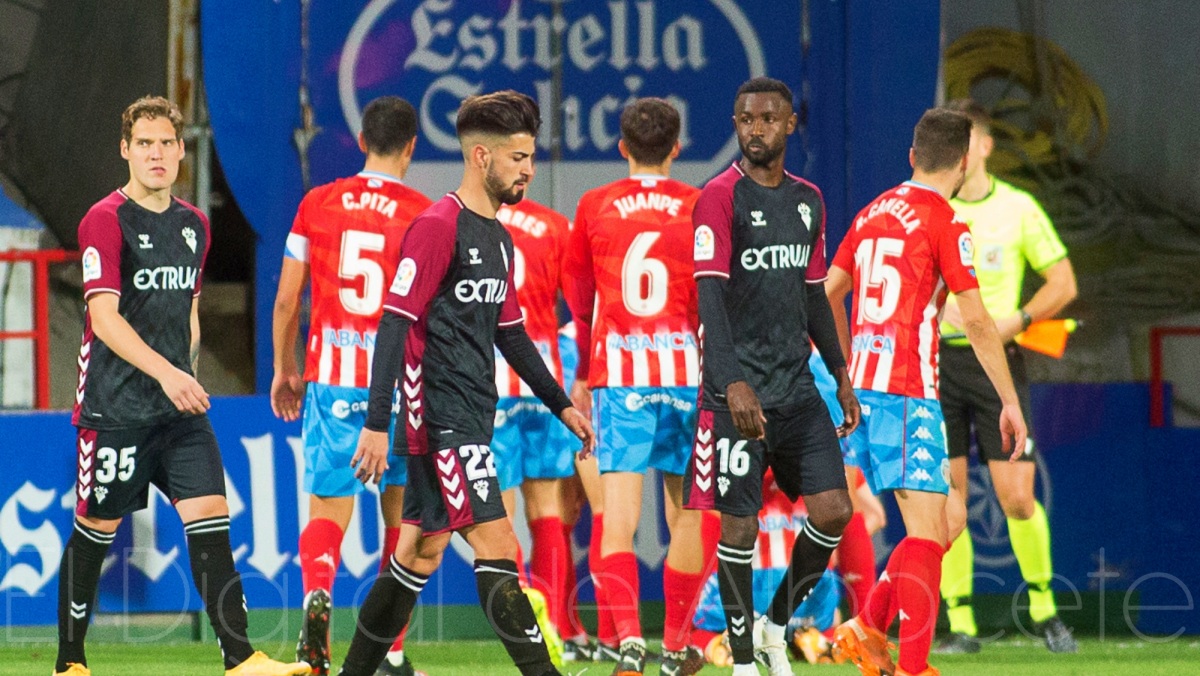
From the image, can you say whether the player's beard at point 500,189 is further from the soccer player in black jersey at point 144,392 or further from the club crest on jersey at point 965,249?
the club crest on jersey at point 965,249

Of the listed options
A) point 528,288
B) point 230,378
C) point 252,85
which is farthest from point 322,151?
point 528,288

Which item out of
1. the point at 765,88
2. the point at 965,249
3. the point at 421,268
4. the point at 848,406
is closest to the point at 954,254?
the point at 965,249

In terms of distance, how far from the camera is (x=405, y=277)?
5750 millimetres

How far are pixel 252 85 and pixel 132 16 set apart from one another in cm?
100

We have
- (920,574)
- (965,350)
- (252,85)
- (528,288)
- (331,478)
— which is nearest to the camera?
(920,574)

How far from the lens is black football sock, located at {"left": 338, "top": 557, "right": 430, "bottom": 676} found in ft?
19.4

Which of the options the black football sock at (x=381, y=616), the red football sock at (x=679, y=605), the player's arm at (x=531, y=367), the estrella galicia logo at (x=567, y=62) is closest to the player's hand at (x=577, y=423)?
the player's arm at (x=531, y=367)

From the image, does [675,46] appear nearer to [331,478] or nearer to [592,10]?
[592,10]

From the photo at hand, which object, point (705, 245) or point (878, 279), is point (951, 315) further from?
point (705, 245)

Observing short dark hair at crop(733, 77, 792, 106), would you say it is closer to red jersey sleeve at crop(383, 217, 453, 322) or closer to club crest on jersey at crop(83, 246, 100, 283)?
red jersey sleeve at crop(383, 217, 453, 322)

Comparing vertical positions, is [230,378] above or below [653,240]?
below

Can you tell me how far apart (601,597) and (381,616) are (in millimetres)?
1605

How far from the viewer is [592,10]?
962 centimetres

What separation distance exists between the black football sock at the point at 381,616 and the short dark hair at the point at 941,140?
2.46 meters
